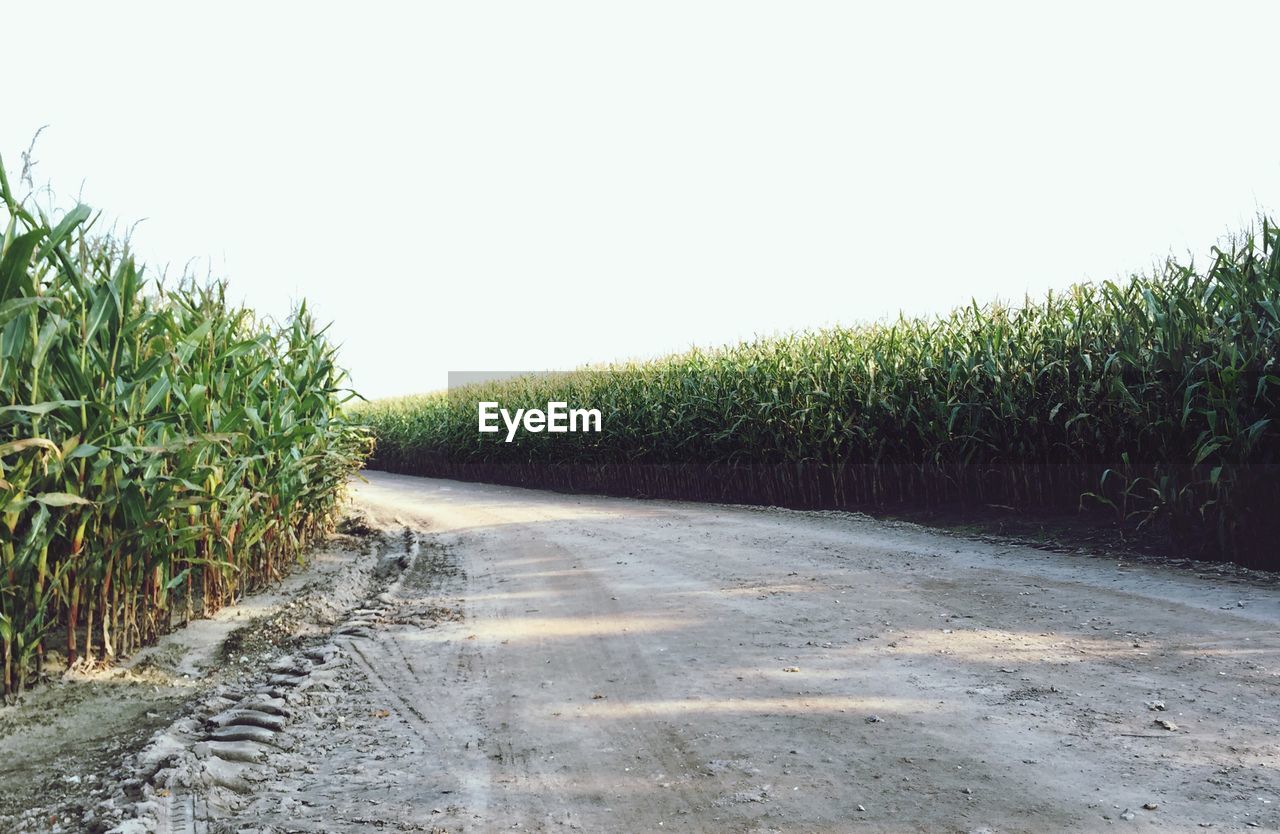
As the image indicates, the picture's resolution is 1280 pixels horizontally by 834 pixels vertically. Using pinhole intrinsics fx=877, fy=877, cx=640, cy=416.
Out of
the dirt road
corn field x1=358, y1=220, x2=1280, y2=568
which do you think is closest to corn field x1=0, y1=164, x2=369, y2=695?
the dirt road

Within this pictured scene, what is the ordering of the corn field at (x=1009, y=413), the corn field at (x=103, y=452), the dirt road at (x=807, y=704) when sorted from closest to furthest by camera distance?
1. the dirt road at (x=807, y=704)
2. the corn field at (x=103, y=452)
3. the corn field at (x=1009, y=413)

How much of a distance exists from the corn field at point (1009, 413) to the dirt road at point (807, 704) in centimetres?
124

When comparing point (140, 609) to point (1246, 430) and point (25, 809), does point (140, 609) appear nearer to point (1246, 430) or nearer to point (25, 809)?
point (25, 809)

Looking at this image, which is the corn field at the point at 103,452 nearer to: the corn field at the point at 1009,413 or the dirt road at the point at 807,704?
the dirt road at the point at 807,704

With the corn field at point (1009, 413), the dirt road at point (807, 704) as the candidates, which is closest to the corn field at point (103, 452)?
the dirt road at point (807, 704)

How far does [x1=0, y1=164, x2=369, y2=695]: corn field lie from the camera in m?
4.66

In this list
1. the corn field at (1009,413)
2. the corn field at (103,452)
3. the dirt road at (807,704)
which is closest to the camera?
the dirt road at (807,704)

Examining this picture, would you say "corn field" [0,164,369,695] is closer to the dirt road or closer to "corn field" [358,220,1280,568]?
the dirt road

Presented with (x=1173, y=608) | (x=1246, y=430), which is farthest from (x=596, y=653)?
(x=1246, y=430)

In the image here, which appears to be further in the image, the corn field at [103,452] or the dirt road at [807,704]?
Result: the corn field at [103,452]

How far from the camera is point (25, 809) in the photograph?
3.67m

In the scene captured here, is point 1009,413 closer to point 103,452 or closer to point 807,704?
point 807,704

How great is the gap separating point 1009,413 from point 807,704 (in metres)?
7.75

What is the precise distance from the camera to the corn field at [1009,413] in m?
8.23
